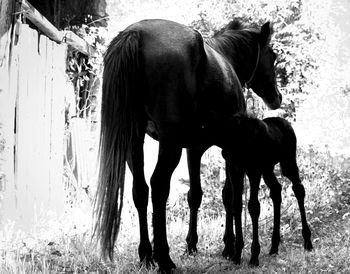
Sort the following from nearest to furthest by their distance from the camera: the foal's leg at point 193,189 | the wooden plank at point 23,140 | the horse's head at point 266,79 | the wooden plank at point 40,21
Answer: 1. the foal's leg at point 193,189
2. the wooden plank at point 23,140
3. the wooden plank at point 40,21
4. the horse's head at point 266,79

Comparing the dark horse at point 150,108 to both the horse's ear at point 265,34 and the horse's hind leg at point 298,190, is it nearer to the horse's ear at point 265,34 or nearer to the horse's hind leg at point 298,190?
the horse's hind leg at point 298,190

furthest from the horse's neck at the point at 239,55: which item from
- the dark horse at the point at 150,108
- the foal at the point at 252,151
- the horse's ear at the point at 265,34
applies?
the dark horse at the point at 150,108

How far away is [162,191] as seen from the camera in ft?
13.8

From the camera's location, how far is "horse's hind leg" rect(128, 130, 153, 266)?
436 centimetres

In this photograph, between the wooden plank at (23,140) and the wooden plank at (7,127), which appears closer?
the wooden plank at (7,127)

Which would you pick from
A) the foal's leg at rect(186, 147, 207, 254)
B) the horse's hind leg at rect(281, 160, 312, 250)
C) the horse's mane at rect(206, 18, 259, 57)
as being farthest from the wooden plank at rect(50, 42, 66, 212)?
the horse's hind leg at rect(281, 160, 312, 250)

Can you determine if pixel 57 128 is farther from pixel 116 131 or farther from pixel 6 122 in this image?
pixel 116 131

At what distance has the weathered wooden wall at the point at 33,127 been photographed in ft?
18.6

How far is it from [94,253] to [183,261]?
0.88m

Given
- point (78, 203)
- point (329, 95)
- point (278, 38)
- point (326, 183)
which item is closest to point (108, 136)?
point (78, 203)

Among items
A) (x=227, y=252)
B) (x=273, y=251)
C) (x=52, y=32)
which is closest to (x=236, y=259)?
(x=227, y=252)

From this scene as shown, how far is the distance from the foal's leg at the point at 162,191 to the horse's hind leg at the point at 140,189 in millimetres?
239

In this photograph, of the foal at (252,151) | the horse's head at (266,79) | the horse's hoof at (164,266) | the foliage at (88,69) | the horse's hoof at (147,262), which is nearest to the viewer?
the horse's hoof at (164,266)

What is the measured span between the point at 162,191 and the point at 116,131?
63cm
